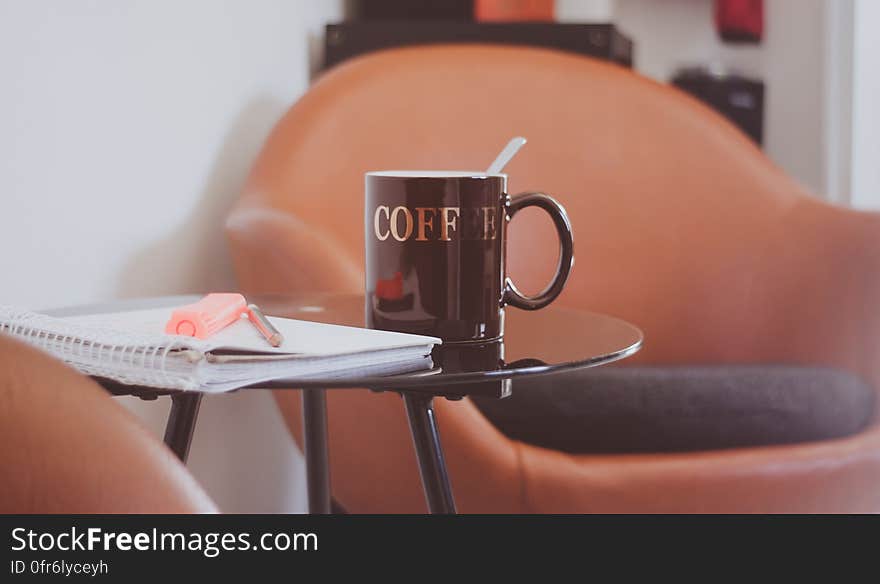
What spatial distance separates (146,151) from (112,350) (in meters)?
0.61

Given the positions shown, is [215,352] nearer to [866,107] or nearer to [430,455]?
[430,455]

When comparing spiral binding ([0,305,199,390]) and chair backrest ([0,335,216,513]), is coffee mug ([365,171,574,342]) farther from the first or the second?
chair backrest ([0,335,216,513])

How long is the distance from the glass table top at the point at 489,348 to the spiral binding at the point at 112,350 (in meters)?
0.05

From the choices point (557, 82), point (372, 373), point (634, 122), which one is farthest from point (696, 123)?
point (372, 373)

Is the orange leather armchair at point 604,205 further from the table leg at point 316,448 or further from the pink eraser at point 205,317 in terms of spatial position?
the pink eraser at point 205,317

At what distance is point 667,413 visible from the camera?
3.48 feet

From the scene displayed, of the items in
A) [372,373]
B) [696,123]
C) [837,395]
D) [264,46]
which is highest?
[264,46]

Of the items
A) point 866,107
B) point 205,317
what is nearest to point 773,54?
point 866,107

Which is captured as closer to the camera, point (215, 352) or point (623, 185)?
point (215, 352)

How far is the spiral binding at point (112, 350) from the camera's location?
0.53 m

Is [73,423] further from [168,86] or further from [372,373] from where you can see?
[168,86]

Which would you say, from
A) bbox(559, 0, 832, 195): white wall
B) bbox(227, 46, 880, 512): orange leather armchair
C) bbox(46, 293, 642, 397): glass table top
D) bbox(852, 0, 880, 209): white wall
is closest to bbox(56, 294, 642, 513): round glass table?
bbox(46, 293, 642, 397): glass table top

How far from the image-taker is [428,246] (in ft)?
2.23
